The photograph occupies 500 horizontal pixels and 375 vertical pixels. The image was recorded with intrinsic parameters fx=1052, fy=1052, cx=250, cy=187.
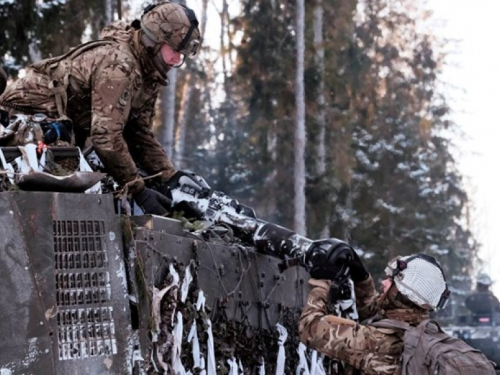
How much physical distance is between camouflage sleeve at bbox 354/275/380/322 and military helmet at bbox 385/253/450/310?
0.88m

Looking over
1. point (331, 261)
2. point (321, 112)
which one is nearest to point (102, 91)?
point (331, 261)

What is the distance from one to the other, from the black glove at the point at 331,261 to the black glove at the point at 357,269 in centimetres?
5

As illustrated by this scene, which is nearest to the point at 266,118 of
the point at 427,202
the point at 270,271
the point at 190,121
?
the point at 427,202

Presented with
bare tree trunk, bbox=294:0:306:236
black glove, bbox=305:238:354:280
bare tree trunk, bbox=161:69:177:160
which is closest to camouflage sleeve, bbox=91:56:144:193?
black glove, bbox=305:238:354:280

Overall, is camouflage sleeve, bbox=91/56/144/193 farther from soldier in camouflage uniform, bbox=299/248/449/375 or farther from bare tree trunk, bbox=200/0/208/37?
bare tree trunk, bbox=200/0/208/37

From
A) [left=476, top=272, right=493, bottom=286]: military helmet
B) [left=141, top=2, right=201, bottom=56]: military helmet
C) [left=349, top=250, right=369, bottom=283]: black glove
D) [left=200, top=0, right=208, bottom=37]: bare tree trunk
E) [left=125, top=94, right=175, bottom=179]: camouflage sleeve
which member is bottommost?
[left=476, top=272, right=493, bottom=286]: military helmet

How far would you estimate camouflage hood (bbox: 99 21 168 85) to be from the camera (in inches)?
253

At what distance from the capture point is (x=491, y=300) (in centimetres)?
1912

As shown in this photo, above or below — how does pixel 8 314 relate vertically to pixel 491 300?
above

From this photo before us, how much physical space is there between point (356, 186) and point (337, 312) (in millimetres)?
25343

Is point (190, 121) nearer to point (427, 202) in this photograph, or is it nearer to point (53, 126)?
point (427, 202)

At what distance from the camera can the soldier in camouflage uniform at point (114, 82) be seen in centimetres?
608

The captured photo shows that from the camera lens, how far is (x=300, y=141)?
23.4m

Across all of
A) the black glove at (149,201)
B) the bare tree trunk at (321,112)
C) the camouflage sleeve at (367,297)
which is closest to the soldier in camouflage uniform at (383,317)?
the camouflage sleeve at (367,297)
